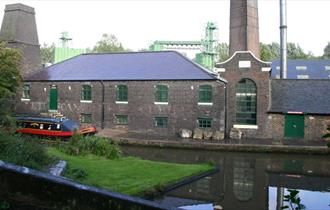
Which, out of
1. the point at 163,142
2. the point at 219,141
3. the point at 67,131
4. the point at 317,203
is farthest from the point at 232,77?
the point at 317,203

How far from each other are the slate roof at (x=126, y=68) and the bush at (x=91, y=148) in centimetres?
1154

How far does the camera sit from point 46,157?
11523 mm

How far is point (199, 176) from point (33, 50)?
2560 centimetres

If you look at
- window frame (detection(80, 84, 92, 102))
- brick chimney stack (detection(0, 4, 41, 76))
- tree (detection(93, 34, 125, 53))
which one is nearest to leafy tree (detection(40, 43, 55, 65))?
tree (detection(93, 34, 125, 53))

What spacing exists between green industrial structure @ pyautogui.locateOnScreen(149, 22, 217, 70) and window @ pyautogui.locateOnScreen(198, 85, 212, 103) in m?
16.8

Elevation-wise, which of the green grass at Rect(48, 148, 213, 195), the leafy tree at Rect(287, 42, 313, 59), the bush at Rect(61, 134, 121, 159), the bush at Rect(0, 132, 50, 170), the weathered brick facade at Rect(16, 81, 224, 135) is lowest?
the green grass at Rect(48, 148, 213, 195)

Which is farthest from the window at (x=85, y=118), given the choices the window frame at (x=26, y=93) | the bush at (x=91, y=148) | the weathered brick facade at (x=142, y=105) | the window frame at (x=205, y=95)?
the bush at (x=91, y=148)

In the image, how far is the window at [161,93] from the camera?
27.7m

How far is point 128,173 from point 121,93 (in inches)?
642

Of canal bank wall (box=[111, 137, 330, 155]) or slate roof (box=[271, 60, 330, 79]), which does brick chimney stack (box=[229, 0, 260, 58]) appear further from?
slate roof (box=[271, 60, 330, 79])

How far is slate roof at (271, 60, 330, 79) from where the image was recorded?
163ft

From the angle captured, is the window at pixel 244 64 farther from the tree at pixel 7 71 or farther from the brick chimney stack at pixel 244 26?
the tree at pixel 7 71

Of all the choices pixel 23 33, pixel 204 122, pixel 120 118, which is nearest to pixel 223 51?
pixel 23 33

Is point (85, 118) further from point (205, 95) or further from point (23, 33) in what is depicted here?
point (23, 33)
